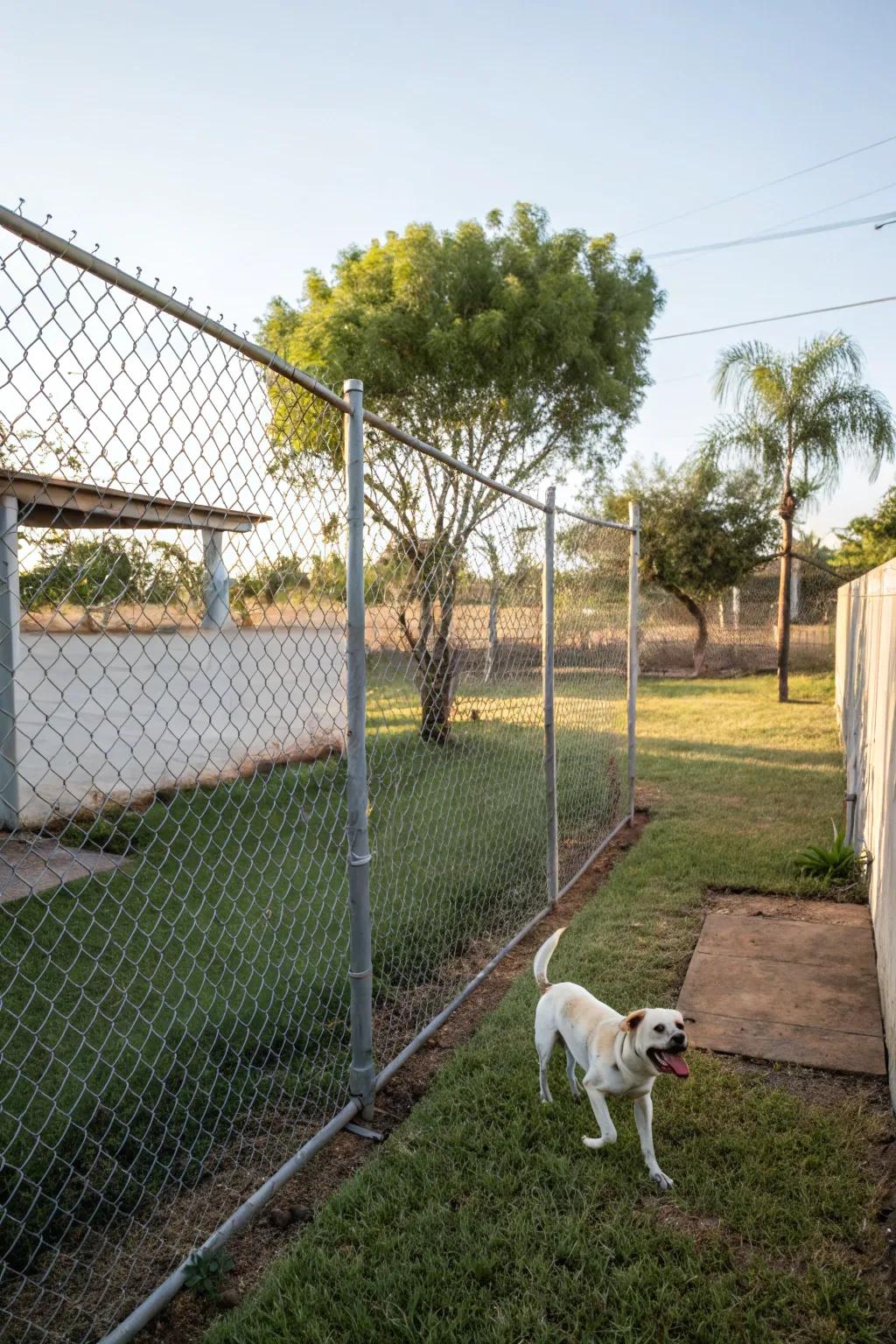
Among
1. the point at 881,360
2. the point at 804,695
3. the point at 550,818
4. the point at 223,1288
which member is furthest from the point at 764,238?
the point at 223,1288

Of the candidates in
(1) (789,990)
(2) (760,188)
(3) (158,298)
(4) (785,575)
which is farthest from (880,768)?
(2) (760,188)

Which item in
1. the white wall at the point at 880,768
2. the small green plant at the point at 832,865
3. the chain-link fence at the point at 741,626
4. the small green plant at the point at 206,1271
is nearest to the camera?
the small green plant at the point at 206,1271

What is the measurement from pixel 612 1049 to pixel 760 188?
1894 cm

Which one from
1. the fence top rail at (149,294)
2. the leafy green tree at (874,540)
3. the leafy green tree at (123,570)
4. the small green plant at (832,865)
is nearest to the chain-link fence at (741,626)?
the leafy green tree at (874,540)

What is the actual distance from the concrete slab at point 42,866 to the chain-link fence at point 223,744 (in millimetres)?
47

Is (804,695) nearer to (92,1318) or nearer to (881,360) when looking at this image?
(881,360)

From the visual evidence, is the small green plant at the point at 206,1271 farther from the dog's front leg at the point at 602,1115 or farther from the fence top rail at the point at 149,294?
the fence top rail at the point at 149,294

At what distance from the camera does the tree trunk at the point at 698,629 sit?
767 inches

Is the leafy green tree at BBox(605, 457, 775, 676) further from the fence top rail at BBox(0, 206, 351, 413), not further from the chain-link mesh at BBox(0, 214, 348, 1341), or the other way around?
the fence top rail at BBox(0, 206, 351, 413)

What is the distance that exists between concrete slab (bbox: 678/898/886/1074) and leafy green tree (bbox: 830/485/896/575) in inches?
610

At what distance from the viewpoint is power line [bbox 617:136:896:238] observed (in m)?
14.3

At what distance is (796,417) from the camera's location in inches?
571

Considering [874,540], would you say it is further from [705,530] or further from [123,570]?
[123,570]

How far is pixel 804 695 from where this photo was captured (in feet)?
49.8
